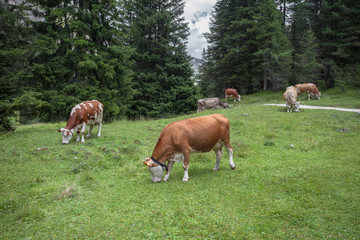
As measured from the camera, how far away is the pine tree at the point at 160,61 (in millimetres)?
27234

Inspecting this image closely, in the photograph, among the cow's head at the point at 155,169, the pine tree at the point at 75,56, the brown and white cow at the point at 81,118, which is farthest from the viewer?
the pine tree at the point at 75,56

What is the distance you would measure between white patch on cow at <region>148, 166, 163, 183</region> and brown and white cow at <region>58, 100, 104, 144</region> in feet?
19.9

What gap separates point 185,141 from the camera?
21.0 feet

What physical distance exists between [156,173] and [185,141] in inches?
52.6

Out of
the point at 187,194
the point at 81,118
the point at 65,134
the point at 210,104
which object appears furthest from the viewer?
the point at 210,104

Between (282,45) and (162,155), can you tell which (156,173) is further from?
(282,45)

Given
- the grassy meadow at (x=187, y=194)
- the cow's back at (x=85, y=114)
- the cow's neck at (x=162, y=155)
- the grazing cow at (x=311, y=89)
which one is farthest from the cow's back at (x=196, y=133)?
the grazing cow at (x=311, y=89)

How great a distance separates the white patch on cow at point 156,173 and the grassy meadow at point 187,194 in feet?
0.65

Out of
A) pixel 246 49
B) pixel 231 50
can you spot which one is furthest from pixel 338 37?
pixel 231 50

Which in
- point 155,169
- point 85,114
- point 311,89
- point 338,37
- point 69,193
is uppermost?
point 338,37

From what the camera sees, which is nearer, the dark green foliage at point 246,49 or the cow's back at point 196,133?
the cow's back at point 196,133

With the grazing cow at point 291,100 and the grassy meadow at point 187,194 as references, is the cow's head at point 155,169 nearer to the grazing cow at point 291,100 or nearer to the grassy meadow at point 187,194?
the grassy meadow at point 187,194

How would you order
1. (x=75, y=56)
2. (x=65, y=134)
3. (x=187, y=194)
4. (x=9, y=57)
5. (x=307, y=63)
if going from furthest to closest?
(x=307, y=63) < (x=75, y=56) < (x=9, y=57) < (x=65, y=134) < (x=187, y=194)

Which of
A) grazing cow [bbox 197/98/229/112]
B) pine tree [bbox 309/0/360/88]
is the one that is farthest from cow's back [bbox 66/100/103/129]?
pine tree [bbox 309/0/360/88]
